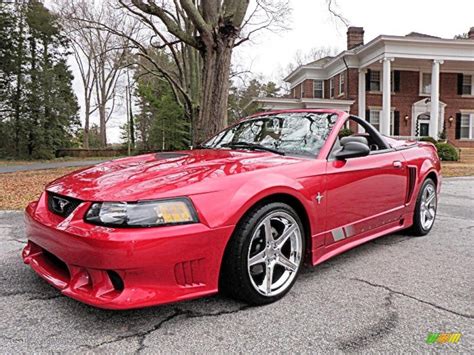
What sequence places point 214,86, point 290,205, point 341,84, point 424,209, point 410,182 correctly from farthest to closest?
point 341,84, point 214,86, point 424,209, point 410,182, point 290,205

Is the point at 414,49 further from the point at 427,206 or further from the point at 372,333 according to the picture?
the point at 372,333

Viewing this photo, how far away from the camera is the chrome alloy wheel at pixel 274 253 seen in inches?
94.0

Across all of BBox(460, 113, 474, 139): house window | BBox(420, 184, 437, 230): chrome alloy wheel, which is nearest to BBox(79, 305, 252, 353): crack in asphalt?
BBox(420, 184, 437, 230): chrome alloy wheel

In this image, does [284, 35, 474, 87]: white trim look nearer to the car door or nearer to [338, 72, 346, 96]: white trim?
[338, 72, 346, 96]: white trim

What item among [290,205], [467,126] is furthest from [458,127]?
[290,205]

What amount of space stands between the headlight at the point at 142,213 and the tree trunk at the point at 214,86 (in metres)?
6.36

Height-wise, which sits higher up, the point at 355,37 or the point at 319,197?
the point at 355,37

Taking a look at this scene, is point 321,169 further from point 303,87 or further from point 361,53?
point 303,87

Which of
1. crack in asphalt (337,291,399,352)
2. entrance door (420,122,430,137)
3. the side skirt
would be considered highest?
entrance door (420,122,430,137)

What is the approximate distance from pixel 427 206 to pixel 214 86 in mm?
5384

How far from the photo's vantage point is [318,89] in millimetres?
26422

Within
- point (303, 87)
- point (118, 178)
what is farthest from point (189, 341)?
point (303, 87)

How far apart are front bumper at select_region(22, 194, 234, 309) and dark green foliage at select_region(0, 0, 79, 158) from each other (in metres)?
24.8

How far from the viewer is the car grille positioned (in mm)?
2240
